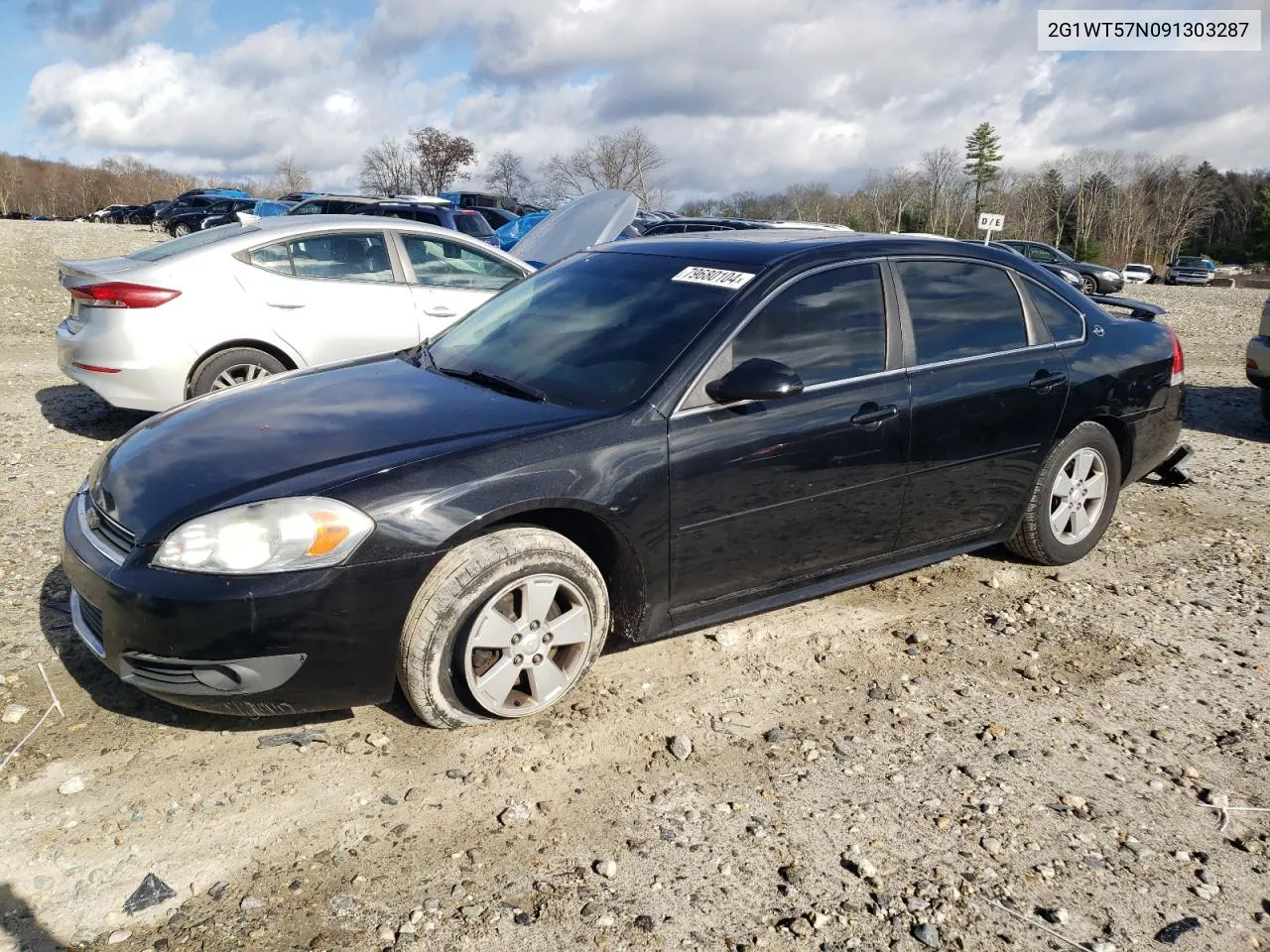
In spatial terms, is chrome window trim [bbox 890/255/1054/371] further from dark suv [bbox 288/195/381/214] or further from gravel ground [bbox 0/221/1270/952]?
dark suv [bbox 288/195/381/214]

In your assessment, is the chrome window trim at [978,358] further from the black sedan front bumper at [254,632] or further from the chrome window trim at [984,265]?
the black sedan front bumper at [254,632]

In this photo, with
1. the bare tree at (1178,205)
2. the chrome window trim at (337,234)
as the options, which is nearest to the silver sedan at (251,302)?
the chrome window trim at (337,234)

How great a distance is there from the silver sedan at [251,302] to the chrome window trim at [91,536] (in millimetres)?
2941

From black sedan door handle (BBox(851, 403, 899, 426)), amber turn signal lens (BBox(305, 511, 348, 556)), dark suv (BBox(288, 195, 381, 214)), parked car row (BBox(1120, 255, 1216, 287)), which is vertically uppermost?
dark suv (BBox(288, 195, 381, 214))

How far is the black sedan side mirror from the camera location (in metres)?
3.28

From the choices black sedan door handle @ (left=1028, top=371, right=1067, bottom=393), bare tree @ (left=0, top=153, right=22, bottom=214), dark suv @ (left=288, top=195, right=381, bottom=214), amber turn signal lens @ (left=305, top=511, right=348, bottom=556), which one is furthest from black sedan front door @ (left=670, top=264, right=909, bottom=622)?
bare tree @ (left=0, top=153, right=22, bottom=214)

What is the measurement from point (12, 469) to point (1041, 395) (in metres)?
5.91

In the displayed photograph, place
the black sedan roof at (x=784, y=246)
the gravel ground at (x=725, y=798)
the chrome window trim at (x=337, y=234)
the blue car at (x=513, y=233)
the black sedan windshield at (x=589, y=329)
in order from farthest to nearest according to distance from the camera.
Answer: the blue car at (x=513, y=233)
the chrome window trim at (x=337, y=234)
the black sedan roof at (x=784, y=246)
the black sedan windshield at (x=589, y=329)
the gravel ground at (x=725, y=798)

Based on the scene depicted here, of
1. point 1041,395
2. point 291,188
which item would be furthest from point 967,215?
point 1041,395

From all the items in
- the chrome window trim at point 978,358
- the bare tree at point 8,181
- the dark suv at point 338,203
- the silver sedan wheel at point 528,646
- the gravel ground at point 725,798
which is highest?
the bare tree at point 8,181

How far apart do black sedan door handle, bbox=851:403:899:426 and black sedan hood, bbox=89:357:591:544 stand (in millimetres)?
1123

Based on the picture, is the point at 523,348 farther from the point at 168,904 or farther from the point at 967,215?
the point at 967,215

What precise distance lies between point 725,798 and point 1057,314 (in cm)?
299

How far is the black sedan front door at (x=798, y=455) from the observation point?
11.1 ft
